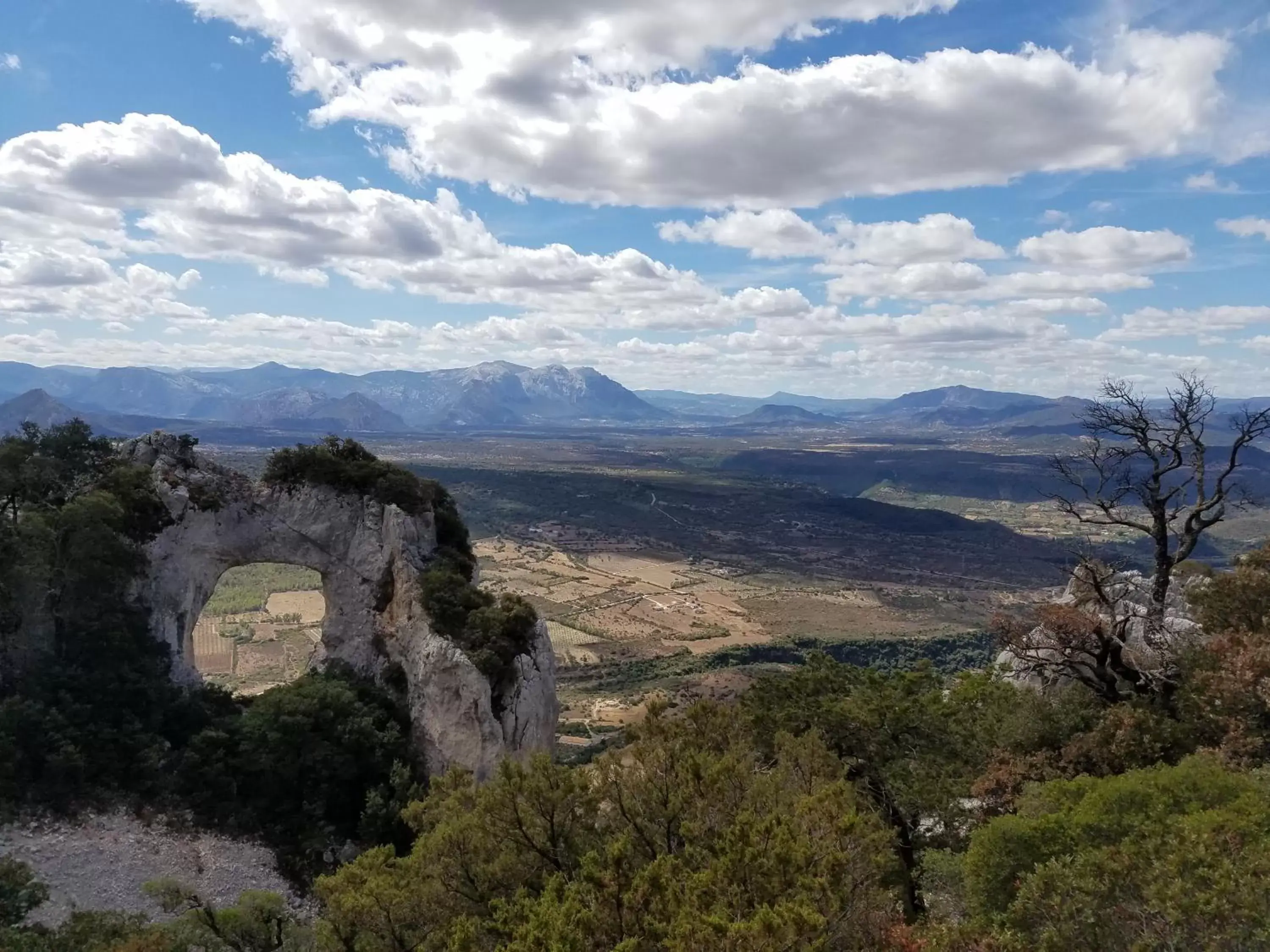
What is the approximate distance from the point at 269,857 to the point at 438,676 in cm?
722

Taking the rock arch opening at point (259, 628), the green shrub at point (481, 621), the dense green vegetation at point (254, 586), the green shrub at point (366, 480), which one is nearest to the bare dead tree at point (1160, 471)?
the green shrub at point (481, 621)

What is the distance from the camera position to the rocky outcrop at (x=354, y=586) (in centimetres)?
2772

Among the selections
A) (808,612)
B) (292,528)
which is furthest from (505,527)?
(292,528)

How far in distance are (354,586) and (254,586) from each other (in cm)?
8474

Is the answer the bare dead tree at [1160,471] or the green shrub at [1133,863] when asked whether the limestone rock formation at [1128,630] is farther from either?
the green shrub at [1133,863]

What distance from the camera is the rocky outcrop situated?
27.7 m

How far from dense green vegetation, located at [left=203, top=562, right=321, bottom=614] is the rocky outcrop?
2447 inches

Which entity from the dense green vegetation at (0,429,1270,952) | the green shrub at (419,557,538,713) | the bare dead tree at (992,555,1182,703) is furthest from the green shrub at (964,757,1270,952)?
the green shrub at (419,557,538,713)

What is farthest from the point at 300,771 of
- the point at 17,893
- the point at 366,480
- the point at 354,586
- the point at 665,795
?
the point at 665,795

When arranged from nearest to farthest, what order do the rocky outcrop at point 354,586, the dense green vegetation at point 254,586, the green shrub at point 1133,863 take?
the green shrub at point 1133,863 → the rocky outcrop at point 354,586 → the dense green vegetation at point 254,586

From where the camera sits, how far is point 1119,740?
62.0 ft

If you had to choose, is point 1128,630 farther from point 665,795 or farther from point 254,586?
point 254,586

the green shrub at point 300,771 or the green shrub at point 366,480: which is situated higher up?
the green shrub at point 366,480

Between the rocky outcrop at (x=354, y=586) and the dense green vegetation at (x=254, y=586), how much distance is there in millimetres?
62146
